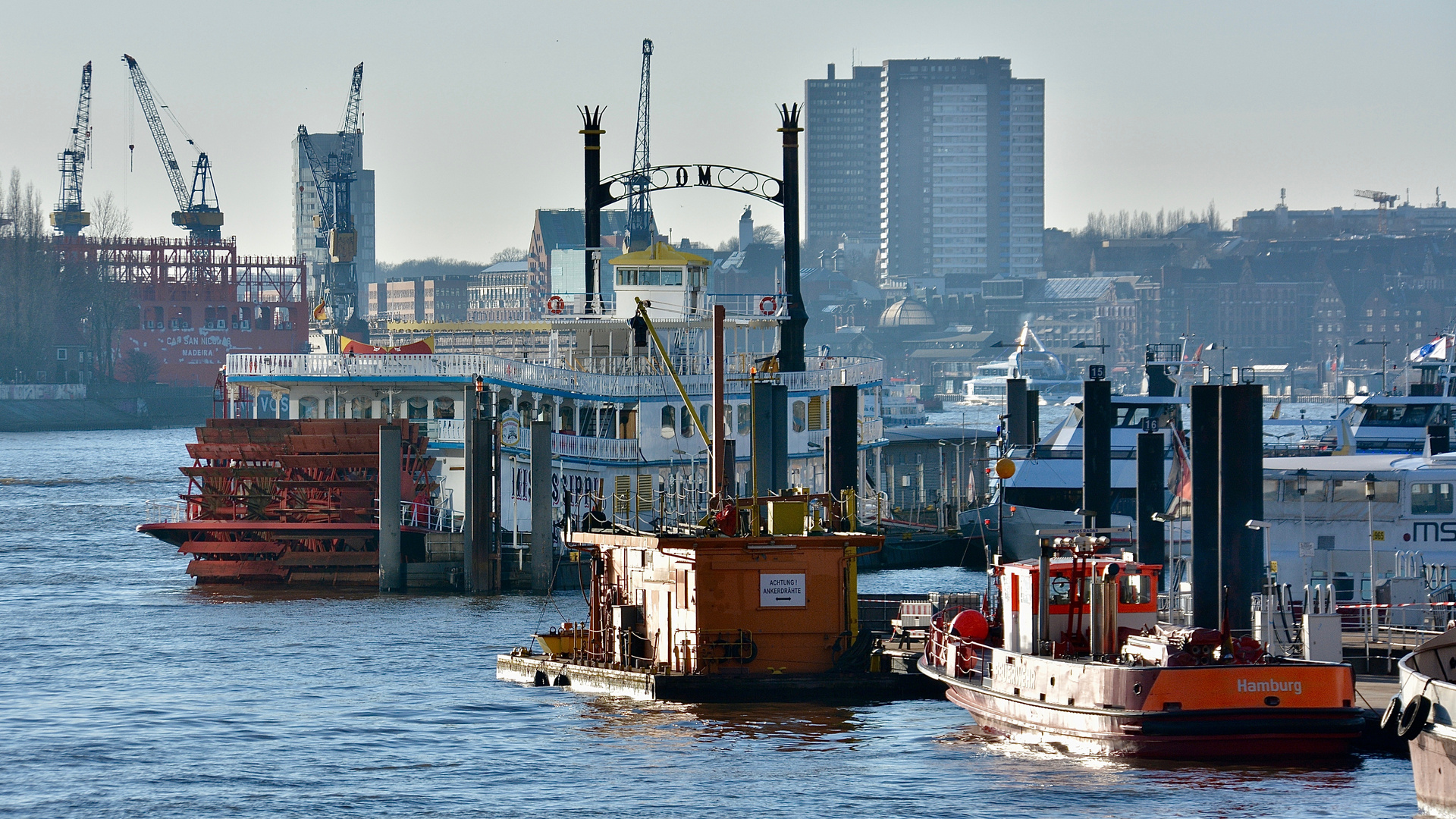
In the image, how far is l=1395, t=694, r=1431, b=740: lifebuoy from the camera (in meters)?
23.2

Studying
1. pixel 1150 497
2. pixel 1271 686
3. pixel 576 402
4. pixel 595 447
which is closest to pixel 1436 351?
pixel 1150 497

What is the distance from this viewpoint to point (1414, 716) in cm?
2331

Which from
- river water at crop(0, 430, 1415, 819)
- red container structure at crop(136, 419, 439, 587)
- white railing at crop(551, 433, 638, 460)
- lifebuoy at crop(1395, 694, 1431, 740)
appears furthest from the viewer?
white railing at crop(551, 433, 638, 460)

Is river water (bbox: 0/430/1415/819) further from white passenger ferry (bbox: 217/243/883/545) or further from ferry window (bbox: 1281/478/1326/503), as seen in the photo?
ferry window (bbox: 1281/478/1326/503)

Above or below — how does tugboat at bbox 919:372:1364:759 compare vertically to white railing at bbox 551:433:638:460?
below

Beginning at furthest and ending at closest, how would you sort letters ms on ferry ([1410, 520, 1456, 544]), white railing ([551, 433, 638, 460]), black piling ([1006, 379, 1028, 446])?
black piling ([1006, 379, 1028, 446]) < white railing ([551, 433, 638, 460]) < letters ms on ferry ([1410, 520, 1456, 544])

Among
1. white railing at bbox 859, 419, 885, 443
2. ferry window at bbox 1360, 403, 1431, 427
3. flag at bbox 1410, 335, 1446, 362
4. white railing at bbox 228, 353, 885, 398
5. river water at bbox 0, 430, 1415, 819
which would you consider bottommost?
river water at bbox 0, 430, 1415, 819

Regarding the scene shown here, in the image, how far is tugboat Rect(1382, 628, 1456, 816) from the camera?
75.2 ft

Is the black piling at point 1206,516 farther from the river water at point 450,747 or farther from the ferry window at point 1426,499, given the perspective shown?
the river water at point 450,747

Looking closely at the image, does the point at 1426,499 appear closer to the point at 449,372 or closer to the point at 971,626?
the point at 971,626

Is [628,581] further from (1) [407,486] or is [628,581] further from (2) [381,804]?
(1) [407,486]

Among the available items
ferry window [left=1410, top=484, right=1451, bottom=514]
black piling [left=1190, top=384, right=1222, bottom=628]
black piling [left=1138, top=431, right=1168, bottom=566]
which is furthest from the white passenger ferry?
ferry window [left=1410, top=484, right=1451, bottom=514]

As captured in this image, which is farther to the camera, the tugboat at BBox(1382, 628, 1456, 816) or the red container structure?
the red container structure

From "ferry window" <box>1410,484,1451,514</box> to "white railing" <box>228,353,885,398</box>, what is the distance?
857 inches
